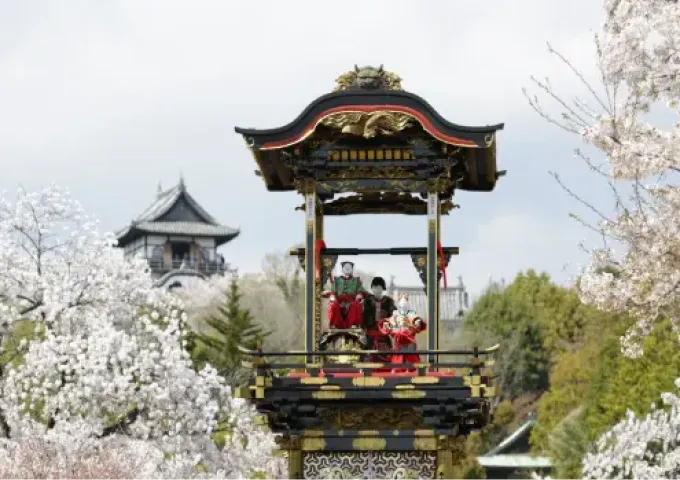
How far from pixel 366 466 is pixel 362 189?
11.6 feet

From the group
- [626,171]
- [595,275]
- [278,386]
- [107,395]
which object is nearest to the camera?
[626,171]

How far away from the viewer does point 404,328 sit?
18.2m

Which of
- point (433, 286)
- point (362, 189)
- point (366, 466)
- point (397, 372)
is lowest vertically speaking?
point (366, 466)

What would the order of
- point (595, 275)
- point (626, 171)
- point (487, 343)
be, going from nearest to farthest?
1. point (626, 171)
2. point (595, 275)
3. point (487, 343)

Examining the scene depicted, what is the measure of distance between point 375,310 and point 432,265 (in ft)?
3.94

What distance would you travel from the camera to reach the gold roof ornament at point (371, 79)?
60.0 feet

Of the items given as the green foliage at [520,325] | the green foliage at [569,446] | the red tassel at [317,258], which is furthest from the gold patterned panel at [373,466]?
the green foliage at [520,325]

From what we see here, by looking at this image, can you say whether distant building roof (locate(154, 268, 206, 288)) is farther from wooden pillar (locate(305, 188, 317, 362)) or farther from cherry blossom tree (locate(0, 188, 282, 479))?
wooden pillar (locate(305, 188, 317, 362))

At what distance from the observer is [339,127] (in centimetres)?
1811

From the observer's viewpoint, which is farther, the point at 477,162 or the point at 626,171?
the point at 477,162

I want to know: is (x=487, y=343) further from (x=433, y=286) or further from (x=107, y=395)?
(x=433, y=286)

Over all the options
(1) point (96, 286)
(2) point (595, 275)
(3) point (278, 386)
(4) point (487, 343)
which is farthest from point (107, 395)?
(4) point (487, 343)

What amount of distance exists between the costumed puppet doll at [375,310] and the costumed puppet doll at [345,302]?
368mm

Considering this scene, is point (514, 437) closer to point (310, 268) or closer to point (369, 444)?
point (310, 268)
